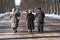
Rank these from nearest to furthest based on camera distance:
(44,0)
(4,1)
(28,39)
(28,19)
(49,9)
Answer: (28,39) → (28,19) → (49,9) → (44,0) → (4,1)

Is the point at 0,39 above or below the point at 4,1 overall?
below

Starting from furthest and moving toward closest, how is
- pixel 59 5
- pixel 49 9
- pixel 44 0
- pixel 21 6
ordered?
pixel 21 6 < pixel 44 0 < pixel 49 9 < pixel 59 5

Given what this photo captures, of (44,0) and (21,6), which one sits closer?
(44,0)

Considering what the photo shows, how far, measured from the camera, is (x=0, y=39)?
40.9 ft

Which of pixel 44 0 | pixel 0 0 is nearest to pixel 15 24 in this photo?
pixel 44 0

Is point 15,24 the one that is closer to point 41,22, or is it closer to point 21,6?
point 41,22

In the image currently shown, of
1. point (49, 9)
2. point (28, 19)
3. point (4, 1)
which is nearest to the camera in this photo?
point (28, 19)

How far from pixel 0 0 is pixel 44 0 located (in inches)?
583

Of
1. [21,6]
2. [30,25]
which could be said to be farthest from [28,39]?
[21,6]

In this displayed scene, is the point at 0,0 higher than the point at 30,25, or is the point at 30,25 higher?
the point at 0,0

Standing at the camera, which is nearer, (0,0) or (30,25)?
(30,25)

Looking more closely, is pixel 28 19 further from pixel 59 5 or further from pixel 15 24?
pixel 59 5

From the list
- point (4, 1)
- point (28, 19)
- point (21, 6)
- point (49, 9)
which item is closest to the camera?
point (28, 19)

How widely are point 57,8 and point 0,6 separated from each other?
72.6 ft
